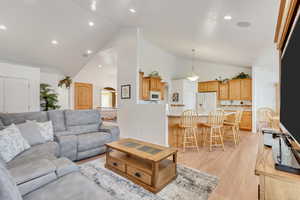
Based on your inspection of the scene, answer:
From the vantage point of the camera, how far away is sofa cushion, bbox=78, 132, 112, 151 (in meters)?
2.75

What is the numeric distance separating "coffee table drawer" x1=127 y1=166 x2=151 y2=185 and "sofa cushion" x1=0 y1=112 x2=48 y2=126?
2.05m

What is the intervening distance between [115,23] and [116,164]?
13.0ft

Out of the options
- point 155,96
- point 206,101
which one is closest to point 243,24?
point 155,96

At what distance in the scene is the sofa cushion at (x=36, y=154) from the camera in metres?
1.77

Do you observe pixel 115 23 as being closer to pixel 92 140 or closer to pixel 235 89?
pixel 92 140

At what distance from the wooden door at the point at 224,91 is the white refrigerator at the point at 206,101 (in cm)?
25

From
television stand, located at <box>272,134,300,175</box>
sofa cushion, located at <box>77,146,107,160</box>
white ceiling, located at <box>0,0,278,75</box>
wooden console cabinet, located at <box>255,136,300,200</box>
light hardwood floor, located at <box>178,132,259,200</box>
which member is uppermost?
white ceiling, located at <box>0,0,278,75</box>

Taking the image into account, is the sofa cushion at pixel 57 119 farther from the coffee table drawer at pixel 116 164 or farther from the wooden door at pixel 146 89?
the wooden door at pixel 146 89

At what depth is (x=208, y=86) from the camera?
6.75m

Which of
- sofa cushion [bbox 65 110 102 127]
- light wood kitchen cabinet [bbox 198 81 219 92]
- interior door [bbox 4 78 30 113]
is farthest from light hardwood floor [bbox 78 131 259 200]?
interior door [bbox 4 78 30 113]

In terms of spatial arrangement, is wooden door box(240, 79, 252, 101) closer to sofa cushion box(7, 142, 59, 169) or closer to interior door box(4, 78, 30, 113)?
sofa cushion box(7, 142, 59, 169)

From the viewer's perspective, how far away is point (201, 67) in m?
7.07

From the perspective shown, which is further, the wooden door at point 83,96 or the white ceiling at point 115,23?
the wooden door at point 83,96

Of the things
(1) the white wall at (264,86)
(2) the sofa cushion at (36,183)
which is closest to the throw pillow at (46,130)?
(2) the sofa cushion at (36,183)
